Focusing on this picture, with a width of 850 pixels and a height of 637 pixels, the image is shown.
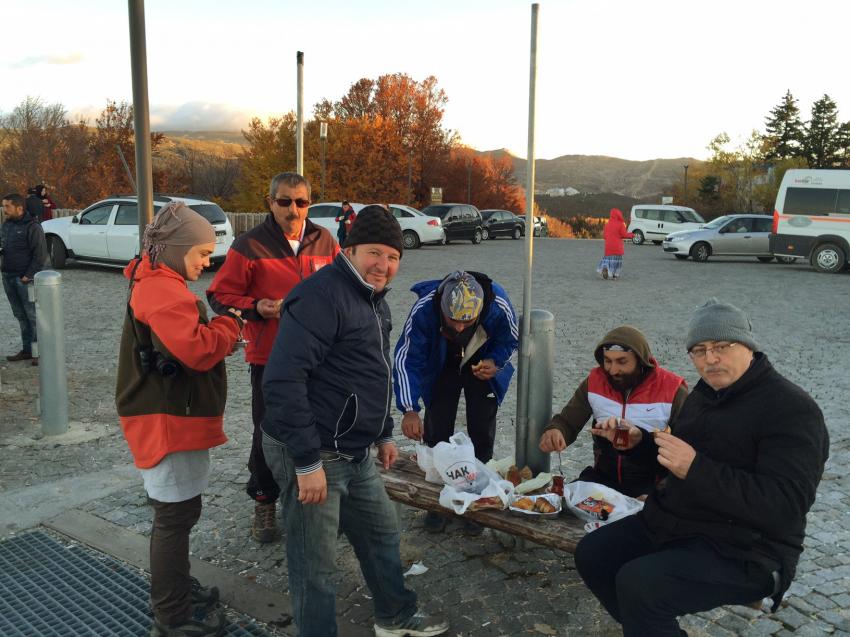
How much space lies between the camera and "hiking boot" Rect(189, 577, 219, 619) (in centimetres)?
313

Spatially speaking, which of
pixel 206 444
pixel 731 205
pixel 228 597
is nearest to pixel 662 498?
pixel 206 444

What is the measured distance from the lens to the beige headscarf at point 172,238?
2.85 meters

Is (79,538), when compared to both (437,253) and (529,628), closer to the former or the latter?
(529,628)

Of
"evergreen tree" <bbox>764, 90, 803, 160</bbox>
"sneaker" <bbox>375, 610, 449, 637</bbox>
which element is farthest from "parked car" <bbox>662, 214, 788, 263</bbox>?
"evergreen tree" <bbox>764, 90, 803, 160</bbox>

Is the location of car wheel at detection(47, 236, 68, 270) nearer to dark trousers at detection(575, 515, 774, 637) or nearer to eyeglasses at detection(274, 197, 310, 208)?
eyeglasses at detection(274, 197, 310, 208)

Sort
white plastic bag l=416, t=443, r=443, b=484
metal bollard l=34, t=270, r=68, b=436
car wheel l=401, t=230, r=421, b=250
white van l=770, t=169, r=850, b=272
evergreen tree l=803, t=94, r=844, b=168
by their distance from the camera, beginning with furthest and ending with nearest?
evergreen tree l=803, t=94, r=844, b=168
car wheel l=401, t=230, r=421, b=250
white van l=770, t=169, r=850, b=272
metal bollard l=34, t=270, r=68, b=436
white plastic bag l=416, t=443, r=443, b=484

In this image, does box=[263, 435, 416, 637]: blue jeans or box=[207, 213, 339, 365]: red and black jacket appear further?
box=[207, 213, 339, 365]: red and black jacket

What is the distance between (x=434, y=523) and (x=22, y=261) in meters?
6.17

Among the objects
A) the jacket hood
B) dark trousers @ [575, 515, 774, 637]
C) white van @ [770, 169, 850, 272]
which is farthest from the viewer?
white van @ [770, 169, 850, 272]

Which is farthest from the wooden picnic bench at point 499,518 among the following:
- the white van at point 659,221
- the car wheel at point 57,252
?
the white van at point 659,221

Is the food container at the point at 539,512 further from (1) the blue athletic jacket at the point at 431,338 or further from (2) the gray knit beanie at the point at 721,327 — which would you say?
(2) the gray knit beanie at the point at 721,327

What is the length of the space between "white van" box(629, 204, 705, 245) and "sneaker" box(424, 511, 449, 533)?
28.1 meters

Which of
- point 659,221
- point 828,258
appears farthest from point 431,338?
point 659,221

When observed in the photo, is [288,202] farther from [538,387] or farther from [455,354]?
[538,387]
